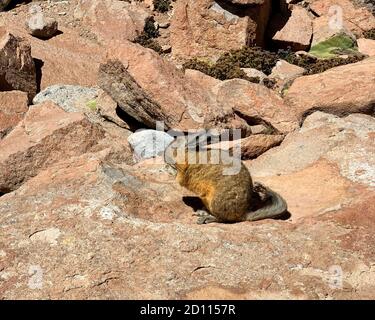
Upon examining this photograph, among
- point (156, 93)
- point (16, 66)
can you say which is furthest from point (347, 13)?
point (16, 66)

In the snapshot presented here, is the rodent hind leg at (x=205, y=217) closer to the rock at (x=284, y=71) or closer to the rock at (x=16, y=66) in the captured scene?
the rock at (x=16, y=66)

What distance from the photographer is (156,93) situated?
1037cm

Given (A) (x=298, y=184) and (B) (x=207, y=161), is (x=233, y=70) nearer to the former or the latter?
(A) (x=298, y=184)

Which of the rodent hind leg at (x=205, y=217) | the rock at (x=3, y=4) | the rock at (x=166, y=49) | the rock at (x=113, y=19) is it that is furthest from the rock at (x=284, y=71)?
the rock at (x=3, y=4)

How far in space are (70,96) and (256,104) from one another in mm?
4324

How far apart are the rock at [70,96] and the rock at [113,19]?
201 inches

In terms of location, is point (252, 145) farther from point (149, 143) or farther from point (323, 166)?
point (149, 143)

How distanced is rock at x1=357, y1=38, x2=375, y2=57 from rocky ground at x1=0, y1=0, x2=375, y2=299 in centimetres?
6

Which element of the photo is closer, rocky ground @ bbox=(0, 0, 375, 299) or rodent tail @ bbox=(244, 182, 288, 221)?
rocky ground @ bbox=(0, 0, 375, 299)

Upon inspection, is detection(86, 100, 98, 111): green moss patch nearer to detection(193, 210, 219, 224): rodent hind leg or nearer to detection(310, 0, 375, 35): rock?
detection(193, 210, 219, 224): rodent hind leg

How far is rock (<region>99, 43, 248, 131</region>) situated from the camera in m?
10.2

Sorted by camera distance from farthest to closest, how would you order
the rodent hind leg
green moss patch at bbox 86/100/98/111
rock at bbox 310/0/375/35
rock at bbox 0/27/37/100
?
rock at bbox 310/0/375/35, rock at bbox 0/27/37/100, green moss patch at bbox 86/100/98/111, the rodent hind leg

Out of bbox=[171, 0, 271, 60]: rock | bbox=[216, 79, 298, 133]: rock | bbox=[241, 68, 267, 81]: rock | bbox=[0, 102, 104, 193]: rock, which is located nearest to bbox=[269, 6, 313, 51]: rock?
bbox=[171, 0, 271, 60]: rock

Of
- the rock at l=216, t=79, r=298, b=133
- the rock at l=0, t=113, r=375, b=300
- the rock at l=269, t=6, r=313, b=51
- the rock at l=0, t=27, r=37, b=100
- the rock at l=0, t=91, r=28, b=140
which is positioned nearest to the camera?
the rock at l=0, t=113, r=375, b=300
